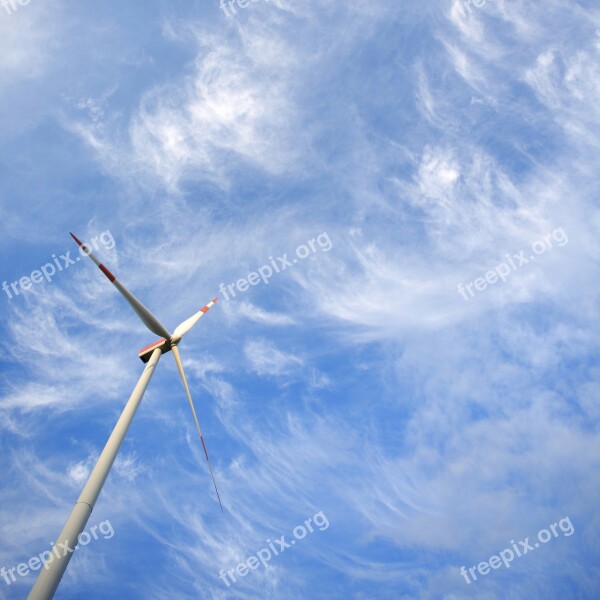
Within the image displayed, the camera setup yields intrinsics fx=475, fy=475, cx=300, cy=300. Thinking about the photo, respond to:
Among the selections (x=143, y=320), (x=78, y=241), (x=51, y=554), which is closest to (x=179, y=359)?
(x=143, y=320)

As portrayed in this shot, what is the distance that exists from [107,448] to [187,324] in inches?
687

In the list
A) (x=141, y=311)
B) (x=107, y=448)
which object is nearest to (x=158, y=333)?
(x=141, y=311)

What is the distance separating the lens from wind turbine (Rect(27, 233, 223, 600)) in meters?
19.0

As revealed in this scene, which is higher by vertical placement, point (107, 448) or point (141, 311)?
point (141, 311)

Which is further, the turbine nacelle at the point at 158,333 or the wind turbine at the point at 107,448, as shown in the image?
the turbine nacelle at the point at 158,333

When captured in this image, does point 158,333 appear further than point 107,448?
Yes

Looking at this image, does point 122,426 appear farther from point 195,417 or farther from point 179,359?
point 179,359

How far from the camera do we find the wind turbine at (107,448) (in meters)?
19.0

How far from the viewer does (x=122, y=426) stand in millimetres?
26734

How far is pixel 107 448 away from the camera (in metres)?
25.0

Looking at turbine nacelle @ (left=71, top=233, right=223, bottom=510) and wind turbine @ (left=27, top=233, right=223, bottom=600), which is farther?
turbine nacelle @ (left=71, top=233, right=223, bottom=510)

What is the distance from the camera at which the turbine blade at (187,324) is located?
3884 cm

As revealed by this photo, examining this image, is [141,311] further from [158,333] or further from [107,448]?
[107,448]

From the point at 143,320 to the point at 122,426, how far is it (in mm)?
11470
